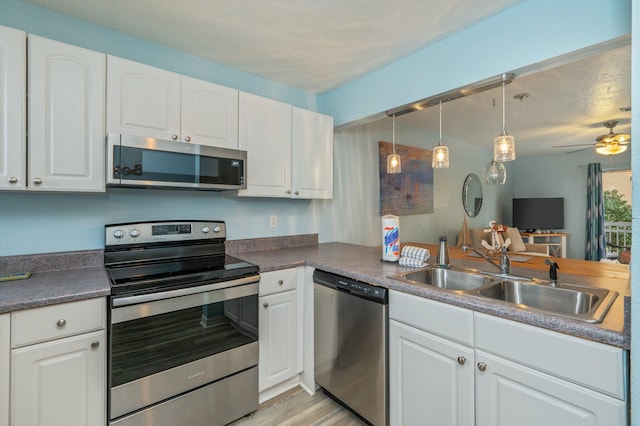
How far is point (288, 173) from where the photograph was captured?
7.76 ft

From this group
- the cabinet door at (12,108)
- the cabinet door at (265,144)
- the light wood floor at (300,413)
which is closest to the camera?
the cabinet door at (12,108)

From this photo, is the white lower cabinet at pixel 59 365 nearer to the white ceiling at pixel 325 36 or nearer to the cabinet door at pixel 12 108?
the cabinet door at pixel 12 108

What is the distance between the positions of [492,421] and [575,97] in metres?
3.10

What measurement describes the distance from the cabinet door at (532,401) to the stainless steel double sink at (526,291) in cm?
23

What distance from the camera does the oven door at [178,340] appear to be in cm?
135

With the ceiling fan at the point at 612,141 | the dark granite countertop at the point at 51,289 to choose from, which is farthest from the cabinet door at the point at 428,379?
the ceiling fan at the point at 612,141

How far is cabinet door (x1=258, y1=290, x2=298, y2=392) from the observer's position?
1.85 meters

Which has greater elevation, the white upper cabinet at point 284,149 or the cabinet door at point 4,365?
the white upper cabinet at point 284,149

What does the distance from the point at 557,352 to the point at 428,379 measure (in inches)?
22.4

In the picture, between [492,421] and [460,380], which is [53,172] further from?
[492,421]

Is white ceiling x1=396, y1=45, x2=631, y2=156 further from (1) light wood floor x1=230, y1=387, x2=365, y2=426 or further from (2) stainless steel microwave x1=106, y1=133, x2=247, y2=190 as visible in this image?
(1) light wood floor x1=230, y1=387, x2=365, y2=426

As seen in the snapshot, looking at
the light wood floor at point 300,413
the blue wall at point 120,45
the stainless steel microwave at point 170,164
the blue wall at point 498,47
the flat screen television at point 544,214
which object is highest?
the blue wall at point 120,45

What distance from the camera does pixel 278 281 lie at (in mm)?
1924

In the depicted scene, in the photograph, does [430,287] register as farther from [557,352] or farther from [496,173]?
[496,173]
